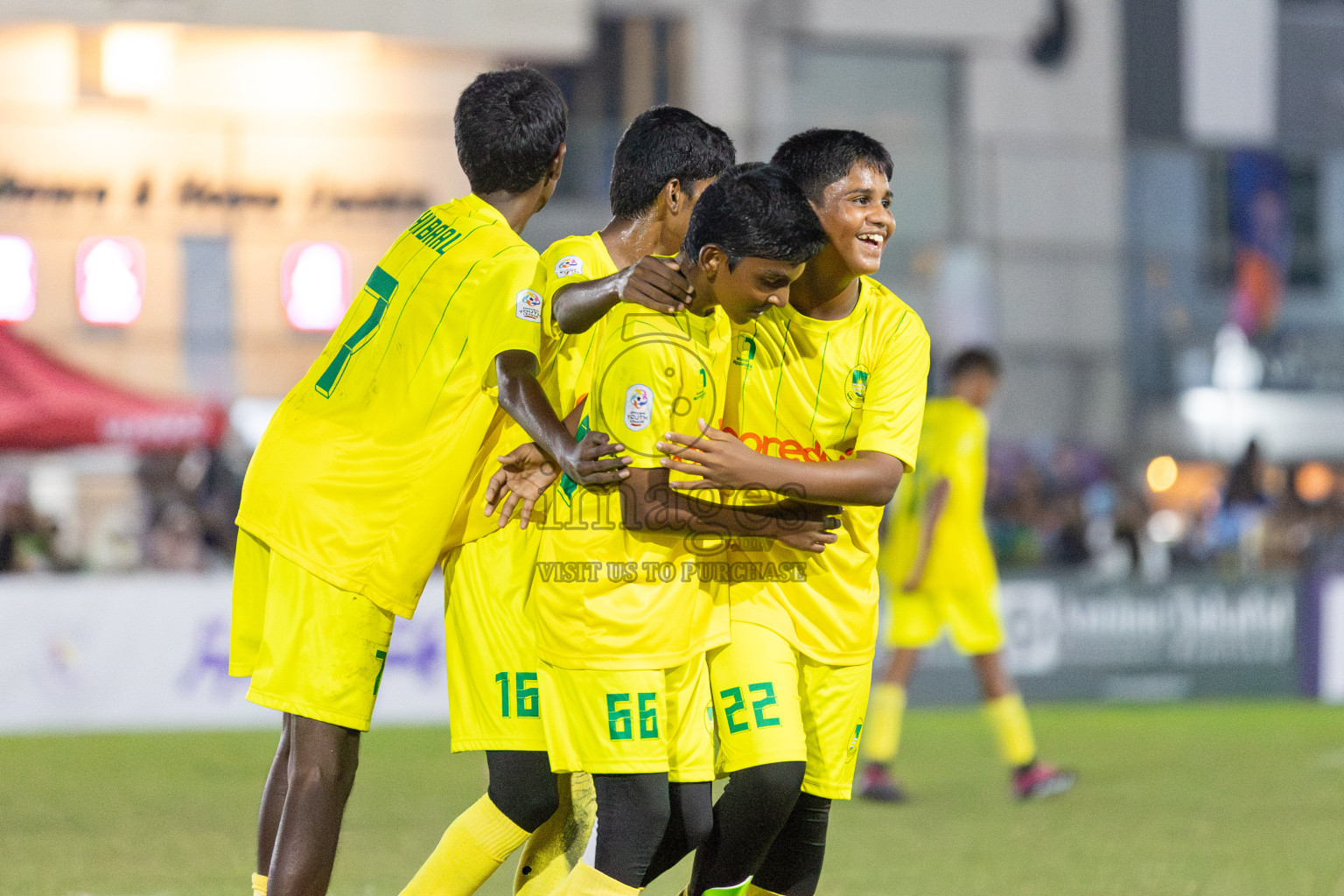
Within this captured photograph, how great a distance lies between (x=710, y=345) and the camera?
3.61 m

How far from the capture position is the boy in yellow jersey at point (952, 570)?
26.6ft

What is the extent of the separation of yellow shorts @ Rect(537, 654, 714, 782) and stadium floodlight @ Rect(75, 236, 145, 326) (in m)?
13.2

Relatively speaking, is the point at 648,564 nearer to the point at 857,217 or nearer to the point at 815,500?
the point at 815,500

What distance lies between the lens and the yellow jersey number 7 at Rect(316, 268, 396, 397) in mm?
3801

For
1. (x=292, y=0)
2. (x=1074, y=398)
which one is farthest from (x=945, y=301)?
(x=292, y=0)

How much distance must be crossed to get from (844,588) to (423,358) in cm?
116

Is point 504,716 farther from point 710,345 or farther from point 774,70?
point 774,70

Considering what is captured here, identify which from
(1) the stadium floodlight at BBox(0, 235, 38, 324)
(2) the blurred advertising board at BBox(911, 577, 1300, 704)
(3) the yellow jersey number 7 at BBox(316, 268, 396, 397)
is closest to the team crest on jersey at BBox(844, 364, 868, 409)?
(3) the yellow jersey number 7 at BBox(316, 268, 396, 397)

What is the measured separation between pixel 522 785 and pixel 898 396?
1.31 meters

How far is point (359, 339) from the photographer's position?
3807mm

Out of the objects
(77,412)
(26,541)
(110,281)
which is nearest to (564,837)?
(26,541)

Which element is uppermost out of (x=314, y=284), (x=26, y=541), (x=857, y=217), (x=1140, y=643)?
(x=314, y=284)

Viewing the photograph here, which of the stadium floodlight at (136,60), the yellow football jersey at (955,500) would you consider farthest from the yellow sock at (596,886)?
the stadium floodlight at (136,60)

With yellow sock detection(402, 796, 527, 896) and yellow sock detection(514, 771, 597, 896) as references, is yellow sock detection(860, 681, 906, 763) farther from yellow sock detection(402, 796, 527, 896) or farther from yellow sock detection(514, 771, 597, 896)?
yellow sock detection(402, 796, 527, 896)
